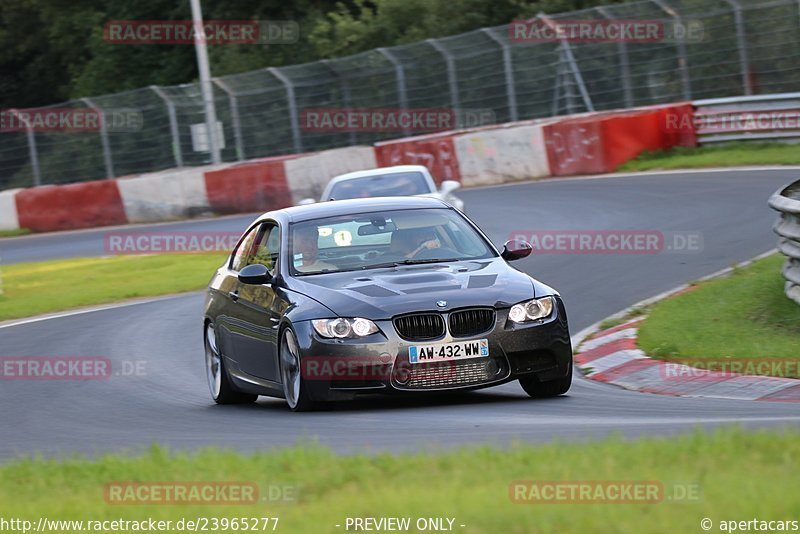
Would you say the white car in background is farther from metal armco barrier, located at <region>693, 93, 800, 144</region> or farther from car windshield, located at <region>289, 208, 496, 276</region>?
metal armco barrier, located at <region>693, 93, 800, 144</region>

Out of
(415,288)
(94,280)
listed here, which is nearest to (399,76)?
(94,280)

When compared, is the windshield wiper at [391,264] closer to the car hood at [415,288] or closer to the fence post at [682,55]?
the car hood at [415,288]

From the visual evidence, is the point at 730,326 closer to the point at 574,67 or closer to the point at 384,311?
the point at 384,311

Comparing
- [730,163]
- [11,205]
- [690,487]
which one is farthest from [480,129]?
[690,487]

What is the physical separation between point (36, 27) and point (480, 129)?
38779 mm

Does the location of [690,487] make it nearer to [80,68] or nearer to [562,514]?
[562,514]

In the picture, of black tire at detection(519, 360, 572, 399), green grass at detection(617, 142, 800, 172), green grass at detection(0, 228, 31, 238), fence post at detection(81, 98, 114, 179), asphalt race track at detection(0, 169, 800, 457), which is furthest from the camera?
fence post at detection(81, 98, 114, 179)

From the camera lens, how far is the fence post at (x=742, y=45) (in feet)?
93.5

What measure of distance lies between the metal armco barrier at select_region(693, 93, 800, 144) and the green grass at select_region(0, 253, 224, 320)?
406 inches

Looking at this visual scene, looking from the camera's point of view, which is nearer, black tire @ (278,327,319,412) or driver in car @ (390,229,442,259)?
black tire @ (278,327,319,412)

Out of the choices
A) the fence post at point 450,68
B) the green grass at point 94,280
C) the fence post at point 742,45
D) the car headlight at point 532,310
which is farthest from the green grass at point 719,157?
the car headlight at point 532,310

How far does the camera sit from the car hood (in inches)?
346

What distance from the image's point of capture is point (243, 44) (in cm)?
5106

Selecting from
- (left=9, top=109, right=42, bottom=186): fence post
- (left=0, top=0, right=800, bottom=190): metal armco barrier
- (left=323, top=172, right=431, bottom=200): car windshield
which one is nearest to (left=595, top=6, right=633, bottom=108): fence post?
(left=0, top=0, right=800, bottom=190): metal armco barrier
